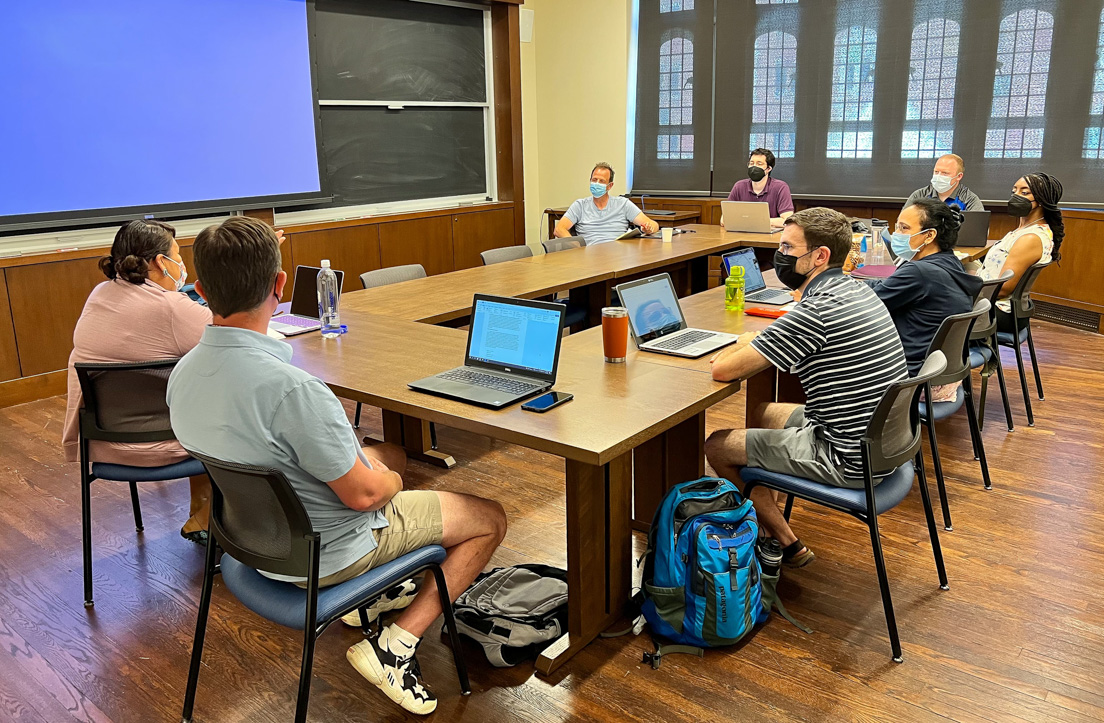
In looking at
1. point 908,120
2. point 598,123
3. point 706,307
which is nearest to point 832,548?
point 706,307

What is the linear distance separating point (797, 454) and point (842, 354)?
12.5 inches

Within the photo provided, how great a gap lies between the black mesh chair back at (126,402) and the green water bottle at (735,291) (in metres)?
2.14

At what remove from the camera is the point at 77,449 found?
108 inches

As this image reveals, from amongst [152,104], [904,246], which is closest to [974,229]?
Result: [904,246]

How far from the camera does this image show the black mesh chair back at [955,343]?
115 inches

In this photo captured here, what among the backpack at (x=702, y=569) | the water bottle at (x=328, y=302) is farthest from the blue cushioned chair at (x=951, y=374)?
the water bottle at (x=328, y=302)

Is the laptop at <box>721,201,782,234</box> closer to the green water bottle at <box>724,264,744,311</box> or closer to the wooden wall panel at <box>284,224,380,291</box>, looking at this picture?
the green water bottle at <box>724,264,744,311</box>

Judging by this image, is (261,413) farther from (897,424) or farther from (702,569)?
(897,424)

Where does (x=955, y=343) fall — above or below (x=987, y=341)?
above

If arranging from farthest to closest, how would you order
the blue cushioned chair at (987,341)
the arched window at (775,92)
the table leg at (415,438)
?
the arched window at (775,92) < the table leg at (415,438) < the blue cushioned chair at (987,341)

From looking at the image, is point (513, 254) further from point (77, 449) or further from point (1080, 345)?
point (1080, 345)

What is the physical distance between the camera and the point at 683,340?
2967 mm

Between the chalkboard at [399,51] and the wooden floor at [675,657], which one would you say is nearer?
the wooden floor at [675,657]

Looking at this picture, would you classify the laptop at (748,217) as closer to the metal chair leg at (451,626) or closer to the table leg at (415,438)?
the table leg at (415,438)
